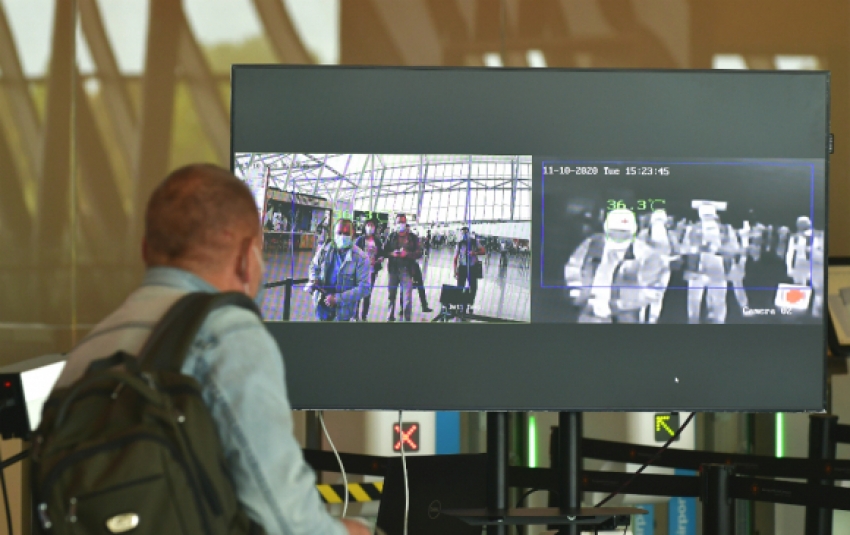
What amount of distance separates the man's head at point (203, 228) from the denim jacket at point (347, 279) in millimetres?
997

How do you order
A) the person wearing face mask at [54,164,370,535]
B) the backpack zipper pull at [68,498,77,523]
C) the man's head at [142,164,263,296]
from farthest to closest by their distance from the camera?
the man's head at [142,164,263,296] < the person wearing face mask at [54,164,370,535] < the backpack zipper pull at [68,498,77,523]

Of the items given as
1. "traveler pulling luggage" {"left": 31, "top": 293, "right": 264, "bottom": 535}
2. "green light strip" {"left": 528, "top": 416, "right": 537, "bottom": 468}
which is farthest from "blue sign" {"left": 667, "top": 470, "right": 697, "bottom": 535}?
"traveler pulling luggage" {"left": 31, "top": 293, "right": 264, "bottom": 535}

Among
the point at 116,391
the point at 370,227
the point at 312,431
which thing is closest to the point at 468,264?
the point at 370,227

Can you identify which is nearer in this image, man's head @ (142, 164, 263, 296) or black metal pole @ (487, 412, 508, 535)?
man's head @ (142, 164, 263, 296)

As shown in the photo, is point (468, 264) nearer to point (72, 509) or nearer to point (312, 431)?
point (72, 509)

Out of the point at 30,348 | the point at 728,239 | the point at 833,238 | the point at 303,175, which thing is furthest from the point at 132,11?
the point at 833,238

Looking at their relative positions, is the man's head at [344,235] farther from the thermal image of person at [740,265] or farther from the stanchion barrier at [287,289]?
the thermal image of person at [740,265]

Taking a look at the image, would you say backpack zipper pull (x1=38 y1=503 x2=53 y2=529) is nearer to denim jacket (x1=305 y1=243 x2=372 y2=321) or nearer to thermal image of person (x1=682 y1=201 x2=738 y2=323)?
denim jacket (x1=305 y1=243 x2=372 y2=321)

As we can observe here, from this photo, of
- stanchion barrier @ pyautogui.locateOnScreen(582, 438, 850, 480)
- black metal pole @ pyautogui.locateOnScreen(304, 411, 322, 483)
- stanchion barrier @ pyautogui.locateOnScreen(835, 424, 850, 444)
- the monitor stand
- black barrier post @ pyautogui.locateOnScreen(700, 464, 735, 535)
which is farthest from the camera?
black metal pole @ pyautogui.locateOnScreen(304, 411, 322, 483)

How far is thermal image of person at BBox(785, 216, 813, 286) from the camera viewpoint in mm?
2695

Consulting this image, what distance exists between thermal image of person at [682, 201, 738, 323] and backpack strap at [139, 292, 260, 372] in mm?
1472

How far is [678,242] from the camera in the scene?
8.81 ft

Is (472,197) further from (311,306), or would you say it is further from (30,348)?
(30,348)

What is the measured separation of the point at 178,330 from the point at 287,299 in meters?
1.18
